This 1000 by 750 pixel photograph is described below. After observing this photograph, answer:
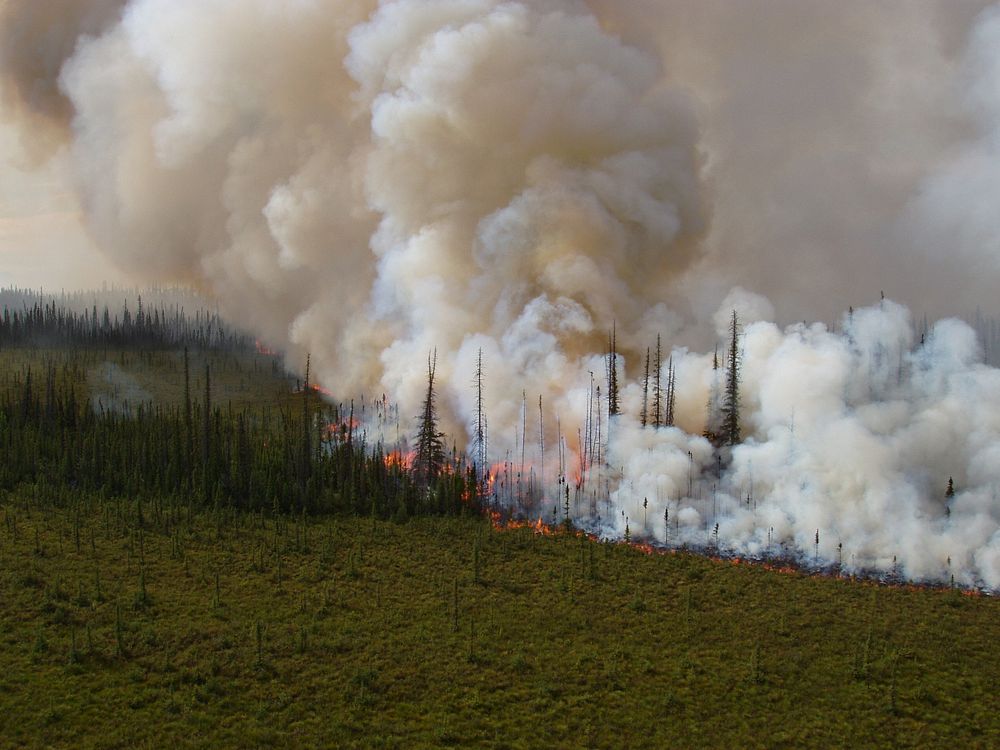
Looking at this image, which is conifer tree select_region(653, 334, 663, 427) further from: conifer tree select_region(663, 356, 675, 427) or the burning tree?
the burning tree

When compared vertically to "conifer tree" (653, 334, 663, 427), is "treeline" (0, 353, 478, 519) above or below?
below

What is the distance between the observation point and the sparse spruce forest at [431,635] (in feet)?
182

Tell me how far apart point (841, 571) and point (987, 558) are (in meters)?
15.1

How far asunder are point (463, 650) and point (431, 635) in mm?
3938

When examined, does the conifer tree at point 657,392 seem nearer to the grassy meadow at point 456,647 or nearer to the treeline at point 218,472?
the treeline at point 218,472

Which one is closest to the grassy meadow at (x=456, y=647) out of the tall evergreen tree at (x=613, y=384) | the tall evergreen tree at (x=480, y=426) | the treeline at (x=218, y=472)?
the treeline at (x=218, y=472)

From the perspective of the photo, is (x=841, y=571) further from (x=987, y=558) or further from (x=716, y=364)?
(x=716, y=364)

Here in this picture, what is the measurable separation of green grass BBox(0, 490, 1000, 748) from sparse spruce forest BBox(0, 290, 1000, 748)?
238 millimetres

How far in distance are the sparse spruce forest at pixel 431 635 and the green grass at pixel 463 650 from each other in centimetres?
24

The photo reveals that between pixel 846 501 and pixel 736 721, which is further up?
pixel 846 501

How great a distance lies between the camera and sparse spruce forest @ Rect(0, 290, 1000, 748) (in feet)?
182

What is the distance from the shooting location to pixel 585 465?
126750 mm

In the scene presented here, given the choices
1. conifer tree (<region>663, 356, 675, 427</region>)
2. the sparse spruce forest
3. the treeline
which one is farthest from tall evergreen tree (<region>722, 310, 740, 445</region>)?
the treeline

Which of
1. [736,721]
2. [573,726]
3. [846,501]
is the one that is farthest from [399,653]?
[846,501]
